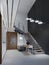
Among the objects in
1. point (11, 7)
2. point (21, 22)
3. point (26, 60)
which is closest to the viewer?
point (26, 60)

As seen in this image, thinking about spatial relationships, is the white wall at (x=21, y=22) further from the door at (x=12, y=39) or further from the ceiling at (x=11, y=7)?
the door at (x=12, y=39)

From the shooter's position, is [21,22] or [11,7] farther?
[21,22]

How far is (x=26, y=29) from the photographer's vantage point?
1462 cm

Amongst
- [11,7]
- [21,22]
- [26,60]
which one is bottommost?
[26,60]

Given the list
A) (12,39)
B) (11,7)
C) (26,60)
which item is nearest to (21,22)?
(12,39)

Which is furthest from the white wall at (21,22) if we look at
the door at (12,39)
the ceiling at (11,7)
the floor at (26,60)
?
the floor at (26,60)

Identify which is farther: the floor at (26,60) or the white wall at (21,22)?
the white wall at (21,22)

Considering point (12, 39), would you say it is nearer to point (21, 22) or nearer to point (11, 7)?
point (21, 22)

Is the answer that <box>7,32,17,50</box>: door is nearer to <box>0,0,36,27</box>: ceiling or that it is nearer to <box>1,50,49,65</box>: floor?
<box>0,0,36,27</box>: ceiling

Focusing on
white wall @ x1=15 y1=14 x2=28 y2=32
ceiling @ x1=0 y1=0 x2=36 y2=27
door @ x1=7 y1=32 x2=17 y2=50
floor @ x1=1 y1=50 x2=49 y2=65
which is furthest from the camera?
door @ x1=7 y1=32 x2=17 y2=50

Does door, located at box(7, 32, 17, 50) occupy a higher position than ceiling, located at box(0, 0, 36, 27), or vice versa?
ceiling, located at box(0, 0, 36, 27)

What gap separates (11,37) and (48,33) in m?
7.85

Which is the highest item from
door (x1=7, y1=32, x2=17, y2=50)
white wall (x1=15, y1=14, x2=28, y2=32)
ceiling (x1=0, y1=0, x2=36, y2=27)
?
ceiling (x1=0, y1=0, x2=36, y2=27)

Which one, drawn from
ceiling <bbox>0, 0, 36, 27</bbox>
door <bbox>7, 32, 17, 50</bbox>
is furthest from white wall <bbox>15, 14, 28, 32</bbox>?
door <bbox>7, 32, 17, 50</bbox>
